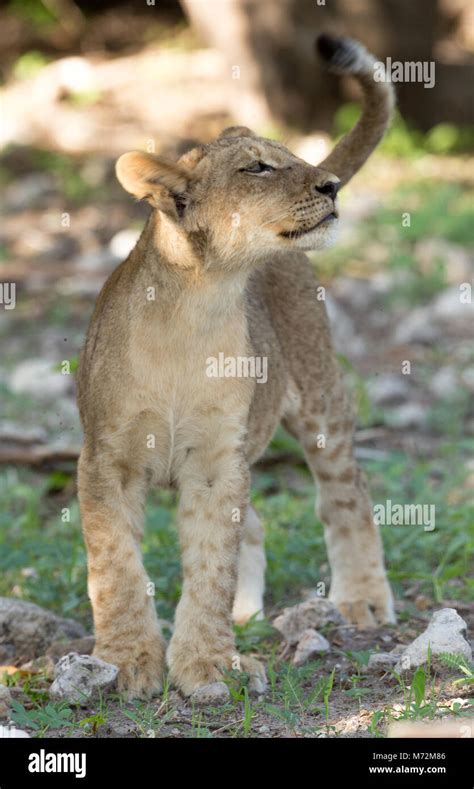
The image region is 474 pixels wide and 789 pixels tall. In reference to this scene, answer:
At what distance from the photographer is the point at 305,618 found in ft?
18.6

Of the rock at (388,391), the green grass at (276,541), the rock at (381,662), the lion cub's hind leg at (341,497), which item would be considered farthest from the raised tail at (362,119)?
the rock at (388,391)

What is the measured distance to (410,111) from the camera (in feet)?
48.4

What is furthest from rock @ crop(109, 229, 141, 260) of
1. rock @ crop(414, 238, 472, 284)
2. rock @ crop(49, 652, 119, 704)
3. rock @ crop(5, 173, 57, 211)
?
rock @ crop(49, 652, 119, 704)

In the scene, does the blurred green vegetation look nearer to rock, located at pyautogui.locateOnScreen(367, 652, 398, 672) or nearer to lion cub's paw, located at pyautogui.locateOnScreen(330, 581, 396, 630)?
lion cub's paw, located at pyautogui.locateOnScreen(330, 581, 396, 630)

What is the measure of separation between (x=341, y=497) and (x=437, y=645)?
60.5 inches

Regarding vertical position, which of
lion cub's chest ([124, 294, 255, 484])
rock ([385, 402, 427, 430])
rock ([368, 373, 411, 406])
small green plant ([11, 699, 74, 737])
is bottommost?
small green plant ([11, 699, 74, 737])

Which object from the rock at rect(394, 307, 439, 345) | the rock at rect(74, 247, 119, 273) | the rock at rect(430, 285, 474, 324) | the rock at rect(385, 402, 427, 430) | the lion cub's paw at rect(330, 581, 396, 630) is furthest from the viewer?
the rock at rect(74, 247, 119, 273)

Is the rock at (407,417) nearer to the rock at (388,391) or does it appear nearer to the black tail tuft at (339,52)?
the rock at (388,391)

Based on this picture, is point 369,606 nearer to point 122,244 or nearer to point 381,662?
point 381,662

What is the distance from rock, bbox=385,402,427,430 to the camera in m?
8.95

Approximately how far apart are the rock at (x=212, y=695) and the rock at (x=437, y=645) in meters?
0.65

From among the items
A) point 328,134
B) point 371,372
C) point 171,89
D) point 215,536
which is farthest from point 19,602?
point 171,89

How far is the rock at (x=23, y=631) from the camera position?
567cm

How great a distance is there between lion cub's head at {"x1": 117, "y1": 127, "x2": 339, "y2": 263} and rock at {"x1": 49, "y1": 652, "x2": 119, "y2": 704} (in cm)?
158
